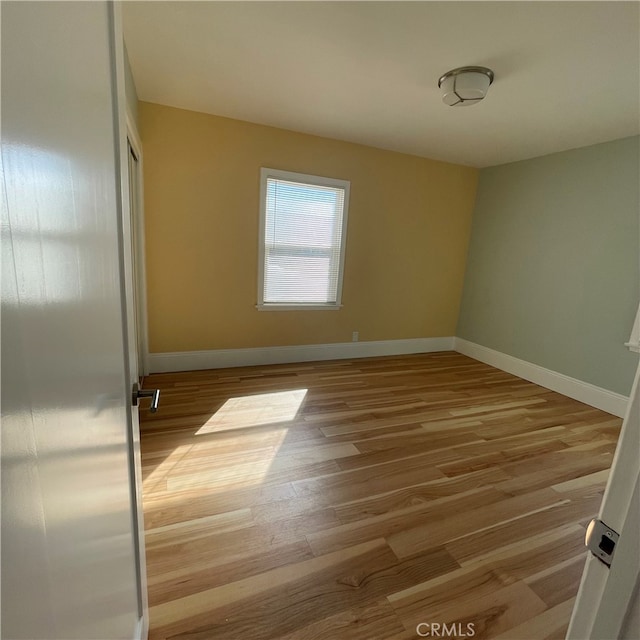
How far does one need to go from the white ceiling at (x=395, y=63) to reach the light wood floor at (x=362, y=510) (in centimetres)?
253

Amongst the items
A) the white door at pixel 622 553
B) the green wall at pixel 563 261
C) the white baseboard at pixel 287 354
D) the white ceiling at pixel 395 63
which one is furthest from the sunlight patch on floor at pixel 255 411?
the green wall at pixel 563 261

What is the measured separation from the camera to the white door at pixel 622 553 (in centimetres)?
49

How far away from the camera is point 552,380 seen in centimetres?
357

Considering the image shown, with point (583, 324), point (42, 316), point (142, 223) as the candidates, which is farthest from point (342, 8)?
point (583, 324)

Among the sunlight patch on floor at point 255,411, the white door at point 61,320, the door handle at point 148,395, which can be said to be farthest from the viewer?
the sunlight patch on floor at point 255,411

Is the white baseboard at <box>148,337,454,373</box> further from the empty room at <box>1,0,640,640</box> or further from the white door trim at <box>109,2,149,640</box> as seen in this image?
the white door trim at <box>109,2,149,640</box>

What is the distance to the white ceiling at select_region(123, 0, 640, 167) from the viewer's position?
5.48ft

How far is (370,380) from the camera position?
3.56 metres

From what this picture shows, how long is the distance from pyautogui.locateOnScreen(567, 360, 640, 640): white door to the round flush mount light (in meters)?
2.31

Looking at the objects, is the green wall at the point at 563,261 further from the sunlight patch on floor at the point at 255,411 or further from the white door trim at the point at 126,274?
the white door trim at the point at 126,274

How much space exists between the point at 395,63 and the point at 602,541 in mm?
2526

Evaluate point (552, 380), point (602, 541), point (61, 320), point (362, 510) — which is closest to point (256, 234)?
point (362, 510)

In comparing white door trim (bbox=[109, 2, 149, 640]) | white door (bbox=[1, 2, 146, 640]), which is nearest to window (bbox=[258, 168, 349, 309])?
white door trim (bbox=[109, 2, 149, 640])

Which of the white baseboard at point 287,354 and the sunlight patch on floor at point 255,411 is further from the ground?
the white baseboard at point 287,354
